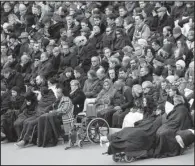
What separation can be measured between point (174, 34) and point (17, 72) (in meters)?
4.28

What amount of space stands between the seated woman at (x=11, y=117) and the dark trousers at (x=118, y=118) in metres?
2.13

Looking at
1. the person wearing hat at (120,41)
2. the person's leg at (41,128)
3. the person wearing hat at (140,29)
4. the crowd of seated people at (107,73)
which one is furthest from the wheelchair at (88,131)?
the person wearing hat at (140,29)

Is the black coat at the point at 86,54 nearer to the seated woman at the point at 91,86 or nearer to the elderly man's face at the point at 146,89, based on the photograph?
the seated woman at the point at 91,86

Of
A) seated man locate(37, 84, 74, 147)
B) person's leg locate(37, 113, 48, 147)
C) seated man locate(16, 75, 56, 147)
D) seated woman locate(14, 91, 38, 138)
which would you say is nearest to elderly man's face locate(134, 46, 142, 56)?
seated man locate(16, 75, 56, 147)

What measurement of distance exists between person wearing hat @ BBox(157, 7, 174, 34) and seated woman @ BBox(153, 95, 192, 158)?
12.9ft

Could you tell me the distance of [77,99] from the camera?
1148cm

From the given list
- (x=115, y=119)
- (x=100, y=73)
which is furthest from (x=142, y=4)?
(x=115, y=119)

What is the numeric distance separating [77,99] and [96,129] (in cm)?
109

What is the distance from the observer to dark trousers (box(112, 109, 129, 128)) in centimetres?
1098

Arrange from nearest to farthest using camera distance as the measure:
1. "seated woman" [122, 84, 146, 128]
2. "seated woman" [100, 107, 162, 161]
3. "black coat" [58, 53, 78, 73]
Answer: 1. "seated woman" [100, 107, 162, 161]
2. "seated woman" [122, 84, 146, 128]
3. "black coat" [58, 53, 78, 73]

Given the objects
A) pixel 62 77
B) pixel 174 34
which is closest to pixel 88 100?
pixel 62 77

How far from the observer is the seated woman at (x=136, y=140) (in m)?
9.23

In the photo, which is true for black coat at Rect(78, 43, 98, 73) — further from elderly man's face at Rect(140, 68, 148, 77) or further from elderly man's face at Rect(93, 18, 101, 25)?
elderly man's face at Rect(140, 68, 148, 77)

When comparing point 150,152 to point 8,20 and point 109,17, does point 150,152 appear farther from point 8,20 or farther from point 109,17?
point 8,20
